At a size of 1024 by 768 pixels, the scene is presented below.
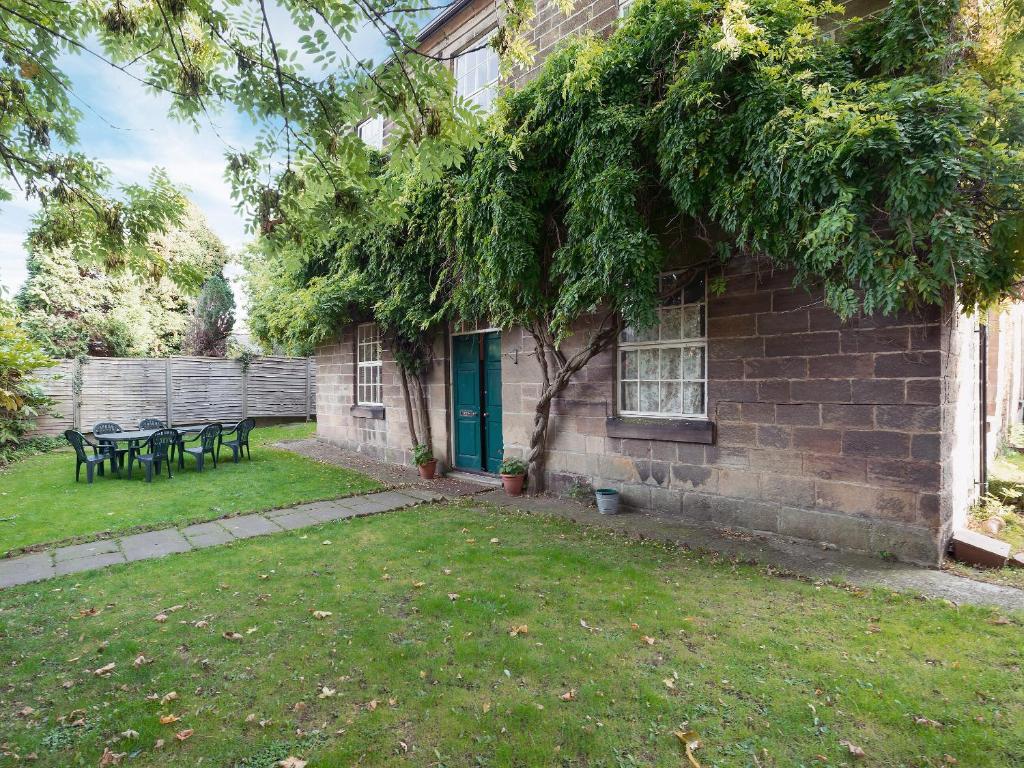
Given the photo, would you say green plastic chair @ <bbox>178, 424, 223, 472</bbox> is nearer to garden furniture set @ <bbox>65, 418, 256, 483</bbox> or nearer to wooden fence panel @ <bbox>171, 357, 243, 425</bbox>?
garden furniture set @ <bbox>65, 418, 256, 483</bbox>

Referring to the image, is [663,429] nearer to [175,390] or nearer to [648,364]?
[648,364]

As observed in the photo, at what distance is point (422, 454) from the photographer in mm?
9211

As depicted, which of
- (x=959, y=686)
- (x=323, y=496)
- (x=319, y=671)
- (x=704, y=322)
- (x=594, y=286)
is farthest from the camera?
(x=323, y=496)

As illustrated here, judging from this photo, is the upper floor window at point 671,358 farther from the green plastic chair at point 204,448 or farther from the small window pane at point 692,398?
the green plastic chair at point 204,448

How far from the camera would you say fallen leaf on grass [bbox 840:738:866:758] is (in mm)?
2318

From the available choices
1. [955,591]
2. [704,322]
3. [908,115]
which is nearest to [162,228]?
[704,322]

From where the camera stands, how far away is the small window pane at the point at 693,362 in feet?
19.1

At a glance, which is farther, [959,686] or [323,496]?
[323,496]

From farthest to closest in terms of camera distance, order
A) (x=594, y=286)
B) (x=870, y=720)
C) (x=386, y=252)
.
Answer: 1. (x=386, y=252)
2. (x=594, y=286)
3. (x=870, y=720)

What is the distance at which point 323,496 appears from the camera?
301 inches

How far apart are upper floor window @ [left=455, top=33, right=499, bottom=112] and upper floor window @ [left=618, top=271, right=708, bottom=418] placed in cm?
471

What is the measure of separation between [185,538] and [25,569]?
4.16ft

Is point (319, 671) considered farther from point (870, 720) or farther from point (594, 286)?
point (594, 286)

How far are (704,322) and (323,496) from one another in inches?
221
